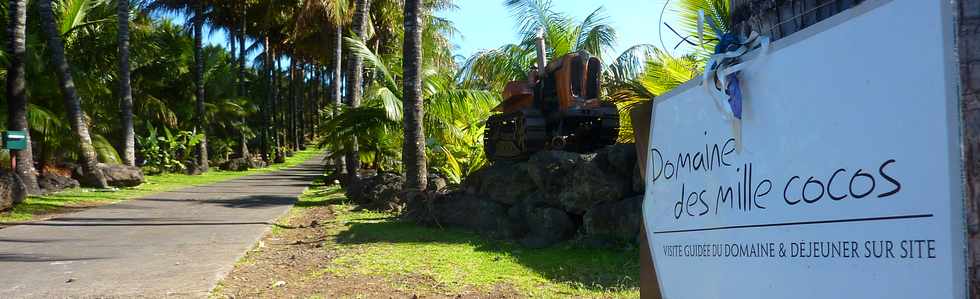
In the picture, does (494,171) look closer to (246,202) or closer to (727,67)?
(246,202)

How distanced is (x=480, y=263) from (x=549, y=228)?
143 cm

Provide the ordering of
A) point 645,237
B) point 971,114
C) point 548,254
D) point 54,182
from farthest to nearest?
1. point 54,182
2. point 548,254
3. point 645,237
4. point 971,114

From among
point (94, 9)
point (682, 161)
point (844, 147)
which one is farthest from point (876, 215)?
point (94, 9)

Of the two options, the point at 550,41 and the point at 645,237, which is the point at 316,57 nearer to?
the point at 550,41

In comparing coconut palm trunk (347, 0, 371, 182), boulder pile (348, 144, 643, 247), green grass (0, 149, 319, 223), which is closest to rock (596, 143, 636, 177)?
boulder pile (348, 144, 643, 247)

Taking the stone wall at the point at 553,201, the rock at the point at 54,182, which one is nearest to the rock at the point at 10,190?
the rock at the point at 54,182

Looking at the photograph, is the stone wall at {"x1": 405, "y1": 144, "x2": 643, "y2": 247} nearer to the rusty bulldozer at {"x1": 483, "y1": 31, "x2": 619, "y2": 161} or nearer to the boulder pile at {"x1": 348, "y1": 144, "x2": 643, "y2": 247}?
the boulder pile at {"x1": 348, "y1": 144, "x2": 643, "y2": 247}

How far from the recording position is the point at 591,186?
26.9 ft

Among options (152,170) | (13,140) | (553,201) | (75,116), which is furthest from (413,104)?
(152,170)

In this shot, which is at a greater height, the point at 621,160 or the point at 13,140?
the point at 13,140

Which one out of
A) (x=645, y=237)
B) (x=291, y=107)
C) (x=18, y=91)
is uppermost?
(x=291, y=107)

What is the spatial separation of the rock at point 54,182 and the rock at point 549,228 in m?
12.8

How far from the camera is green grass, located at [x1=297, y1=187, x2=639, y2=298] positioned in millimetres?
6102

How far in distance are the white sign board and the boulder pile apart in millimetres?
5661
